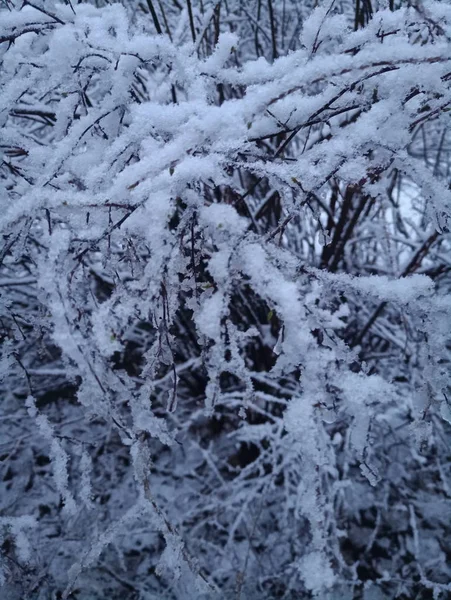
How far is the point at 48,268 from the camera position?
819 mm

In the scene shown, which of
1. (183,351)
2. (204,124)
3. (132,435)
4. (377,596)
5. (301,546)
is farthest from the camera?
(183,351)

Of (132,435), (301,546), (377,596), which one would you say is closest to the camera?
(132,435)

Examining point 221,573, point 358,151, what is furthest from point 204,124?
point 221,573

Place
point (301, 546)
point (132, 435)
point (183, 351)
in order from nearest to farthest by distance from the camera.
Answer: point (132, 435) → point (301, 546) → point (183, 351)

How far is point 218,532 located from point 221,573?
19cm

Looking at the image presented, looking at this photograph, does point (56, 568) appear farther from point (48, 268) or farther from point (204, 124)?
point (204, 124)

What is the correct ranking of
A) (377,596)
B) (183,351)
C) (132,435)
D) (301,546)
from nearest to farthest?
(132,435)
(377,596)
(301,546)
(183,351)

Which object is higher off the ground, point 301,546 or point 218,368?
point 218,368

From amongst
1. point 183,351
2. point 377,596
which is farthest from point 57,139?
point 377,596

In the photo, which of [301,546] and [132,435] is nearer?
[132,435]

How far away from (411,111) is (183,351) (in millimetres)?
1729

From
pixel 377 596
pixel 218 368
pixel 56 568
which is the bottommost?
pixel 377 596

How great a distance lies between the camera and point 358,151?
2.62 ft

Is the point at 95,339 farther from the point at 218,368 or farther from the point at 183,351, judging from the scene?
the point at 183,351
